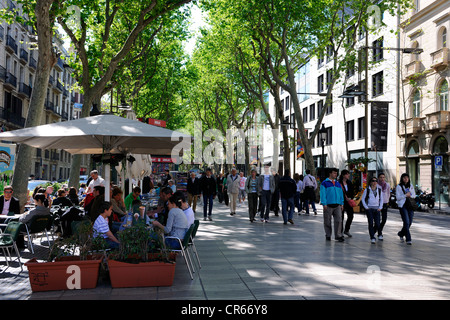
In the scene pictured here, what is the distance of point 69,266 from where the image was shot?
6.02 m

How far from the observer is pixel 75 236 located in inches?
247

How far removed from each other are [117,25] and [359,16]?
40.6ft

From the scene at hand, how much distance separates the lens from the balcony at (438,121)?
26.8 meters

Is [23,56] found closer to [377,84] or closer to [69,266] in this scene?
[377,84]

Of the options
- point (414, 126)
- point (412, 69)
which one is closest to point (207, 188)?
point (414, 126)

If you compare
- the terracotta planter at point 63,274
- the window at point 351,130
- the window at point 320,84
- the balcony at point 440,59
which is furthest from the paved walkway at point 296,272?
the window at point 320,84

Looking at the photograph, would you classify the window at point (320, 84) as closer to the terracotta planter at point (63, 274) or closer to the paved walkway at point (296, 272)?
the paved walkway at point (296, 272)

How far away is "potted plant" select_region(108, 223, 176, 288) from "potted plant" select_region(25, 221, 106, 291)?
28 cm

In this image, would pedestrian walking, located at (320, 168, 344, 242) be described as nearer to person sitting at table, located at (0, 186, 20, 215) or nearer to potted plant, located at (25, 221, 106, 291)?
potted plant, located at (25, 221, 106, 291)

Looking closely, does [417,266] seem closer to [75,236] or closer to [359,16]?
[75,236]

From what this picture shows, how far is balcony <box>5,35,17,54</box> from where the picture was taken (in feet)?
122

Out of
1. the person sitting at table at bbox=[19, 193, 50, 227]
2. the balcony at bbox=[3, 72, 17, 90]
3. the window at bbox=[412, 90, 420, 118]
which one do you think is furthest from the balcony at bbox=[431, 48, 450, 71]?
the balcony at bbox=[3, 72, 17, 90]

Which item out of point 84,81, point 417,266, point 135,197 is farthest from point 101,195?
point 84,81

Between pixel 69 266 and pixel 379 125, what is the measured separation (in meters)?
22.0
